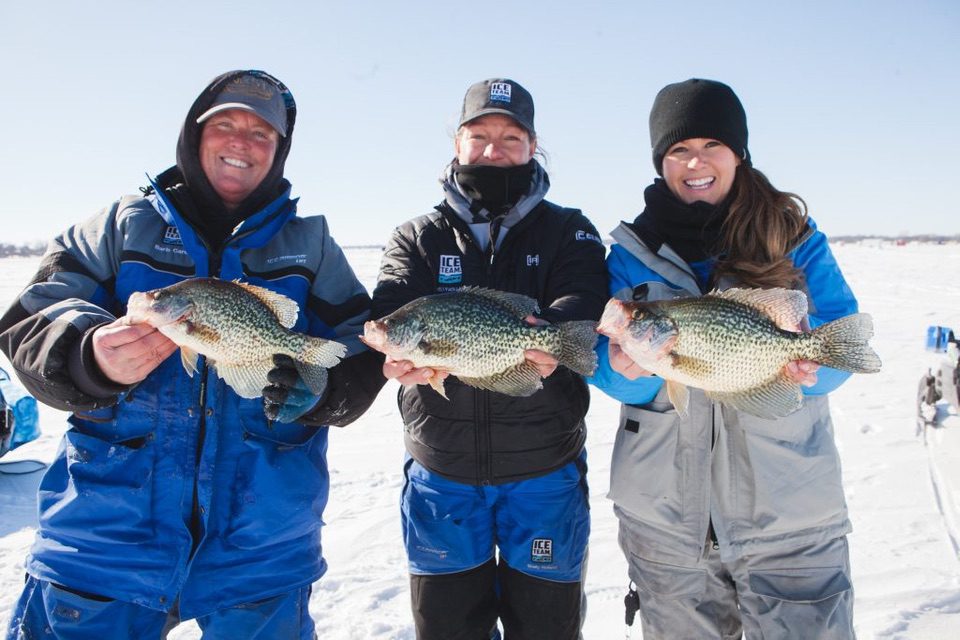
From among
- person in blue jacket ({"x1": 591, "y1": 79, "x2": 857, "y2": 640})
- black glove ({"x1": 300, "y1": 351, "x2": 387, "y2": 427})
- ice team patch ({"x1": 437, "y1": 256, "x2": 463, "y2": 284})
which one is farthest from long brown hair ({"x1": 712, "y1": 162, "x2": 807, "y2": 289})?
black glove ({"x1": 300, "y1": 351, "x2": 387, "y2": 427})

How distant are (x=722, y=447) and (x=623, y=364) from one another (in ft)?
2.12

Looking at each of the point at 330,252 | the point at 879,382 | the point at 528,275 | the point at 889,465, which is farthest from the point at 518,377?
the point at 879,382

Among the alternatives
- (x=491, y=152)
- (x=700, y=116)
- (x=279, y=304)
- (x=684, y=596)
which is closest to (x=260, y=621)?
(x=279, y=304)

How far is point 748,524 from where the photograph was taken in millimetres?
2809

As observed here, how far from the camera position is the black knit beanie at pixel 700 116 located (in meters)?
3.15

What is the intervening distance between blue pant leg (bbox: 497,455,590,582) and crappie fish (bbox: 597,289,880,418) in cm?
82

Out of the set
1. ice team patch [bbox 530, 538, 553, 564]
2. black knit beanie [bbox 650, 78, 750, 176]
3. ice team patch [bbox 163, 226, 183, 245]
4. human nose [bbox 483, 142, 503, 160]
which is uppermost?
black knit beanie [bbox 650, 78, 750, 176]

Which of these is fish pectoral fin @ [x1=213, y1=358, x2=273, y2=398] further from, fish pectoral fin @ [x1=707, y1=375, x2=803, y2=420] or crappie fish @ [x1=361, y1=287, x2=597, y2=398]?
fish pectoral fin @ [x1=707, y1=375, x2=803, y2=420]

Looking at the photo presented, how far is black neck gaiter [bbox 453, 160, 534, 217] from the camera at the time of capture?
10.8 feet

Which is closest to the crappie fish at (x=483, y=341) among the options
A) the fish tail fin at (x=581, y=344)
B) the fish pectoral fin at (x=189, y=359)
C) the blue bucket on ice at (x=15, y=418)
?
the fish tail fin at (x=581, y=344)

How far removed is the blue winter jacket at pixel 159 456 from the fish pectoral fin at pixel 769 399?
1977 millimetres

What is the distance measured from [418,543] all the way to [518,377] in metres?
1.04

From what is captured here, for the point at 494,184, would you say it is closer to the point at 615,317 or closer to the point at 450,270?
the point at 450,270

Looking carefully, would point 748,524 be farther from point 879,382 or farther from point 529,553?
point 879,382
